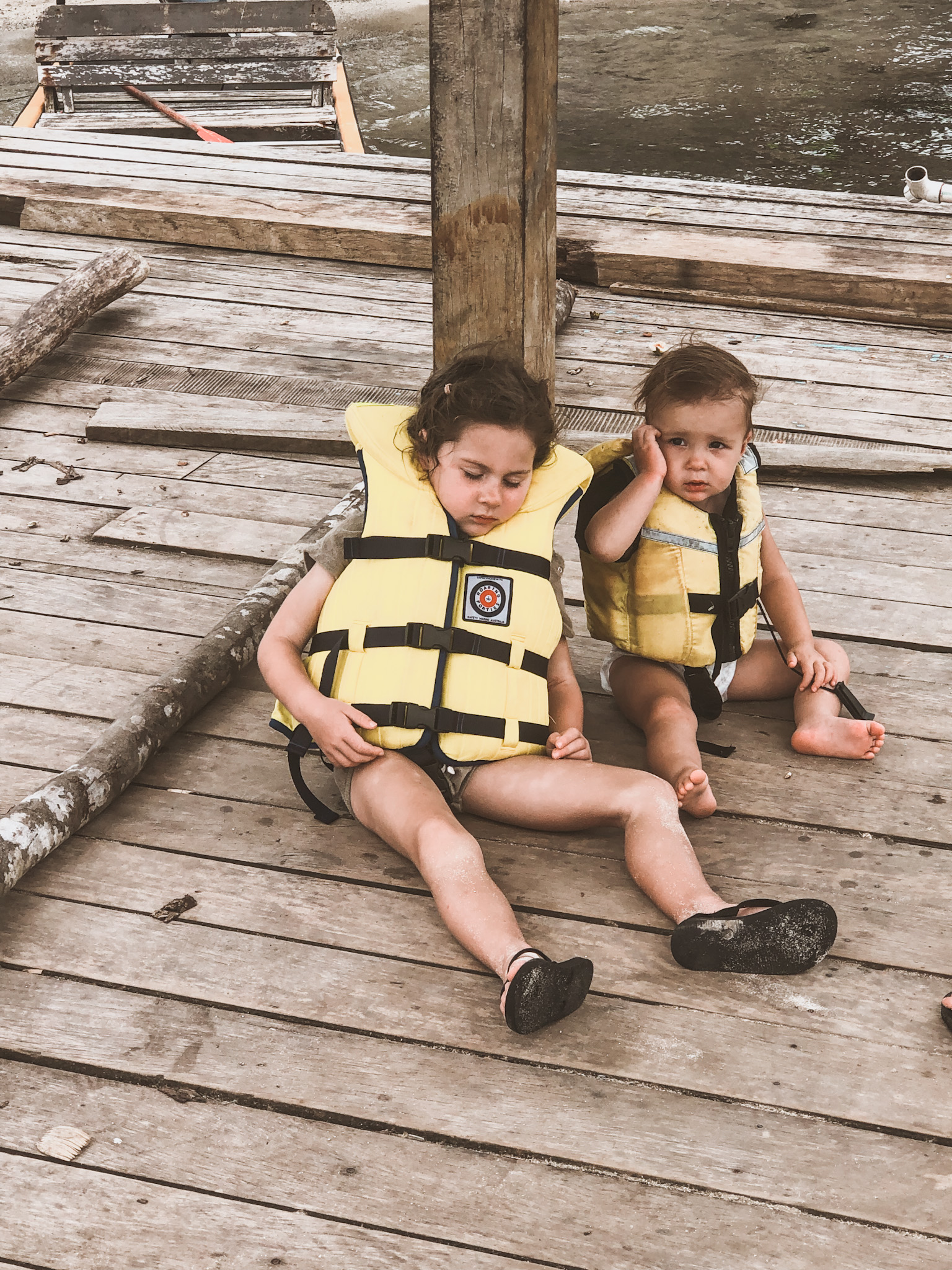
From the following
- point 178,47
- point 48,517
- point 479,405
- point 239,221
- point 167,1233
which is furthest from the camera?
point 178,47

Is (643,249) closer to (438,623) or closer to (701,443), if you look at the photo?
(701,443)

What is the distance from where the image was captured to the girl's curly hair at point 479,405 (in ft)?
7.24

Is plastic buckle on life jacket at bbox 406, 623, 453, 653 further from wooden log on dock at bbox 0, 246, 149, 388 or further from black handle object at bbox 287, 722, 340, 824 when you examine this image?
wooden log on dock at bbox 0, 246, 149, 388

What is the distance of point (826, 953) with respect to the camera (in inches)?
81.5

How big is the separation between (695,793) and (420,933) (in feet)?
1.95

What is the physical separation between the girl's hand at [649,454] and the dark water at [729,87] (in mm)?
10843

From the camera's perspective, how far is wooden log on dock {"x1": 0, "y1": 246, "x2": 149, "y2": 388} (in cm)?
454

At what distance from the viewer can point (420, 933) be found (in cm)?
213

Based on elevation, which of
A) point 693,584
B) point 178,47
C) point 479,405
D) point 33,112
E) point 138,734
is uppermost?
point 178,47

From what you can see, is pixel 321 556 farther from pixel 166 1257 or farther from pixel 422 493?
pixel 166 1257

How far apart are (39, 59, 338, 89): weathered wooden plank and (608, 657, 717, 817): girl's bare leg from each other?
9.38 metres

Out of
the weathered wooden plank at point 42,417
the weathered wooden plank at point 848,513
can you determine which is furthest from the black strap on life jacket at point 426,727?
the weathered wooden plank at point 42,417

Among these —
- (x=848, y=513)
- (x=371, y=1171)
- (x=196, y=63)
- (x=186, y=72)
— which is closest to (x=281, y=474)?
(x=848, y=513)

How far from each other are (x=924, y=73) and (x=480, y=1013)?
675 inches
